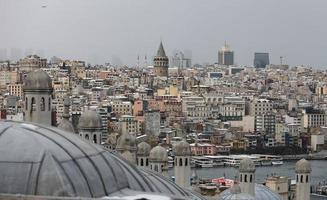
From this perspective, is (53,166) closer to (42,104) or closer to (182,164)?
(42,104)

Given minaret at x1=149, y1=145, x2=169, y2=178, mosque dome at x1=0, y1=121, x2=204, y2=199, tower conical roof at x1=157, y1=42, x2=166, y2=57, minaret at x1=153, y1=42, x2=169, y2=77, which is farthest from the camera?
minaret at x1=153, y1=42, x2=169, y2=77

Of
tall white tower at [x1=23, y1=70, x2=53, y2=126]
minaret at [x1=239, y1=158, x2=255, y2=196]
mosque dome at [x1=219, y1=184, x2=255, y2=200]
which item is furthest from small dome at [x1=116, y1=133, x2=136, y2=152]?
tall white tower at [x1=23, y1=70, x2=53, y2=126]

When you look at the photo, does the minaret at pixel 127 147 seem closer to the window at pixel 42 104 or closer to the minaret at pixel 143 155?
the minaret at pixel 143 155

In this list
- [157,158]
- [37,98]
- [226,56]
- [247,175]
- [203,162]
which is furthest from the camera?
[226,56]

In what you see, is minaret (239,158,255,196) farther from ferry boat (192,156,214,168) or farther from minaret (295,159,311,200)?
ferry boat (192,156,214,168)

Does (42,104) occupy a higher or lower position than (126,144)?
higher

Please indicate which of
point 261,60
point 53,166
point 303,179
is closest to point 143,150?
point 303,179
